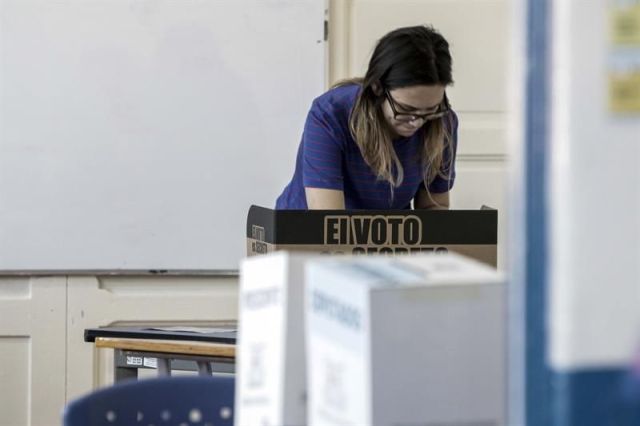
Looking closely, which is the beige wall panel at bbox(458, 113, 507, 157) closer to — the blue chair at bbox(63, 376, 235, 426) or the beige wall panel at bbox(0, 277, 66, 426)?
the beige wall panel at bbox(0, 277, 66, 426)

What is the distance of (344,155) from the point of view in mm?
2252

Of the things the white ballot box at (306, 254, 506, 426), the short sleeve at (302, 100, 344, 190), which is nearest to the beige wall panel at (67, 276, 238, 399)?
the short sleeve at (302, 100, 344, 190)

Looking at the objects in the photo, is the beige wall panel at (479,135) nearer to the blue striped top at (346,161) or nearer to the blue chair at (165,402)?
the blue striped top at (346,161)

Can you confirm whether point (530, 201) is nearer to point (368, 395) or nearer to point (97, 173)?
point (368, 395)

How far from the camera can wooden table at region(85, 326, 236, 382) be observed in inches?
87.3

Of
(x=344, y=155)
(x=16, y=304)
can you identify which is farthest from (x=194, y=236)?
(x=344, y=155)

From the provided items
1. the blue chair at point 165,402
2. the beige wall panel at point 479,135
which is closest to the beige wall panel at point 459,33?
the beige wall panel at point 479,135

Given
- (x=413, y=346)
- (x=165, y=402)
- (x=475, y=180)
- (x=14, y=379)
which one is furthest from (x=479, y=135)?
(x=413, y=346)

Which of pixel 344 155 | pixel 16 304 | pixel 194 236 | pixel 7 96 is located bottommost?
pixel 16 304

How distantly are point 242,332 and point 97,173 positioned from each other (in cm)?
242

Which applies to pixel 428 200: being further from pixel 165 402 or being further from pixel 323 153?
pixel 165 402

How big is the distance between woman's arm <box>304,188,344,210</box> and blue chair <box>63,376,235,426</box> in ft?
1.96

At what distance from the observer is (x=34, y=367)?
Answer: 3.42 meters

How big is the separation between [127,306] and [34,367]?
13.6 inches
